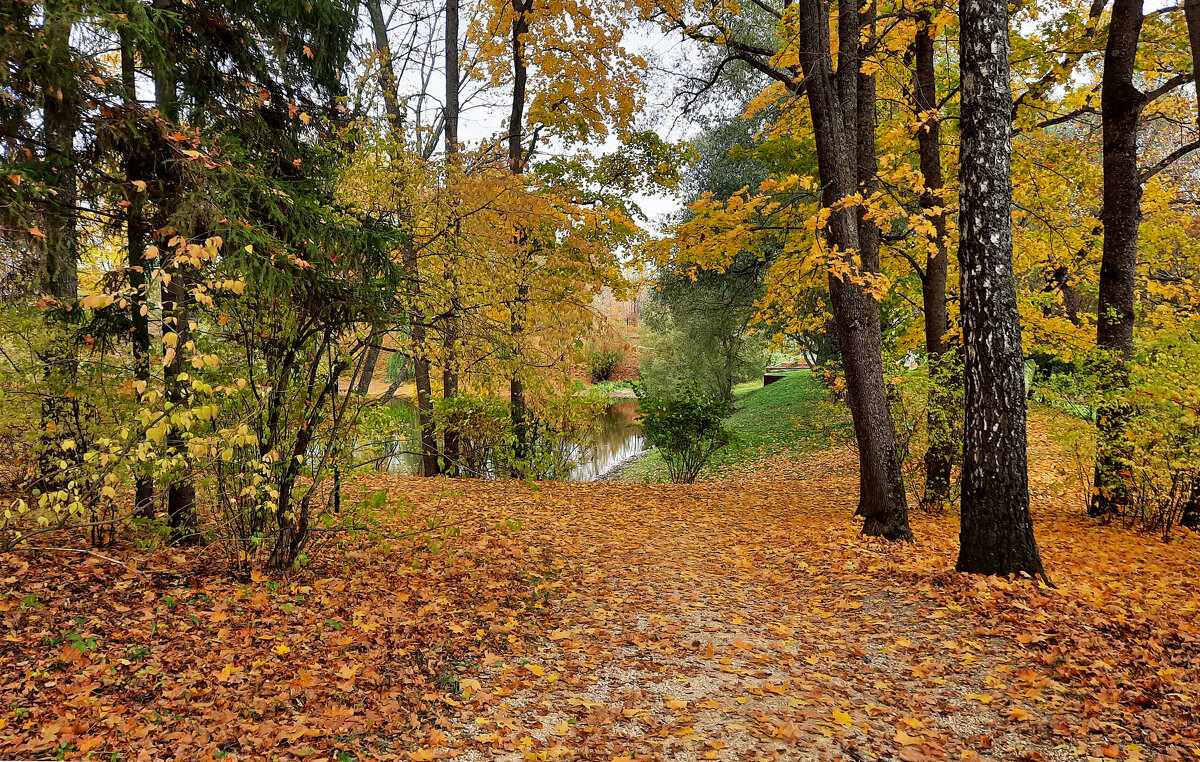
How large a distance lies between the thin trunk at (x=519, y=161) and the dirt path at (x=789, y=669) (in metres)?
4.09

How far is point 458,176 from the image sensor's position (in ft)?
26.6

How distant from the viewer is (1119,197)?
6.80 meters

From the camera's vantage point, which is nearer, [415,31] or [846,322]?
[846,322]

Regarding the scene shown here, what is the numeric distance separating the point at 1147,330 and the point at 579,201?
775cm

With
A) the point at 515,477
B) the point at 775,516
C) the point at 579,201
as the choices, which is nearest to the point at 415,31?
the point at 579,201

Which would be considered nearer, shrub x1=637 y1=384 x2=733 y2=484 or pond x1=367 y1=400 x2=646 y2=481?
shrub x1=637 y1=384 x2=733 y2=484

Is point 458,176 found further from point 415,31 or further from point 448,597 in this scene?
point 415,31

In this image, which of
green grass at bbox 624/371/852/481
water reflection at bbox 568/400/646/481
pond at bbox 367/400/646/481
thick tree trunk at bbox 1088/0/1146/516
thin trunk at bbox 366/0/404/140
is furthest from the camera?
water reflection at bbox 568/400/646/481

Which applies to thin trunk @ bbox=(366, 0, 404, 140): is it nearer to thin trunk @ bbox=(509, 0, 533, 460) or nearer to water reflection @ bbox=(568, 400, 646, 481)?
thin trunk @ bbox=(509, 0, 533, 460)

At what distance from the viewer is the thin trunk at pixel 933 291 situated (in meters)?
7.04

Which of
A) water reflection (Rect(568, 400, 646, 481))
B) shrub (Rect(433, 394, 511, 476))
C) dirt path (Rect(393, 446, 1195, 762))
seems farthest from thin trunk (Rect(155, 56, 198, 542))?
water reflection (Rect(568, 400, 646, 481))

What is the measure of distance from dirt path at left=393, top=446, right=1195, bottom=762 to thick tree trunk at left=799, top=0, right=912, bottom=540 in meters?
0.54

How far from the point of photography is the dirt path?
9.35 feet

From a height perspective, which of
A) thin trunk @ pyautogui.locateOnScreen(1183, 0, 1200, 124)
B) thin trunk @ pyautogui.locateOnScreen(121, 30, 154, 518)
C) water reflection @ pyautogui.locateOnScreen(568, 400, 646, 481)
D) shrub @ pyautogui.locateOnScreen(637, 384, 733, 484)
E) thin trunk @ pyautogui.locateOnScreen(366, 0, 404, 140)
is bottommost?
water reflection @ pyautogui.locateOnScreen(568, 400, 646, 481)
